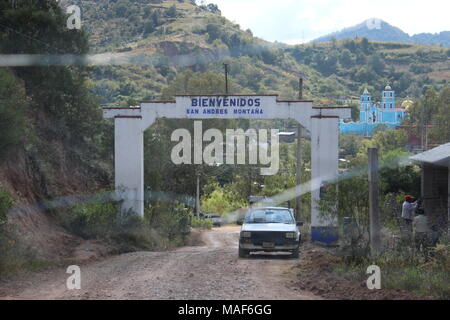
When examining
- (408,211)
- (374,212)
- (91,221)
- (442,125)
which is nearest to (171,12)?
(442,125)

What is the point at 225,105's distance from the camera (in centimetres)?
2447

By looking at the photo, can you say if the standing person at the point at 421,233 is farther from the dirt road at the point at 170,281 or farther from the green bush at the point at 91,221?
the green bush at the point at 91,221

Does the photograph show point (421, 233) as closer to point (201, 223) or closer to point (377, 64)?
point (201, 223)

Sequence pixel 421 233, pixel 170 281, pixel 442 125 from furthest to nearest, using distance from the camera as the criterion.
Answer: pixel 442 125 → pixel 421 233 → pixel 170 281

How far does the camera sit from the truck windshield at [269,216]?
1992cm

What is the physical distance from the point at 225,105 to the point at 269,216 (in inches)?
236

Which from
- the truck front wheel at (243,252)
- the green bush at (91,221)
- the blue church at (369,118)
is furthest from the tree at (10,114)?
the blue church at (369,118)

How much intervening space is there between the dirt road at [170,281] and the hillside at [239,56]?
77.2 meters

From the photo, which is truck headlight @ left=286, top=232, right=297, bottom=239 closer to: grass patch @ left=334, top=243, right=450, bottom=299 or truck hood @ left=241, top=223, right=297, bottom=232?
truck hood @ left=241, top=223, right=297, bottom=232

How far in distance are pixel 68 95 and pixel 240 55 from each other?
11315cm

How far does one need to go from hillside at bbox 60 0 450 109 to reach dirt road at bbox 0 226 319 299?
77.2 m

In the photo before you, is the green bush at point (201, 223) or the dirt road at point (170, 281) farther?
the green bush at point (201, 223)

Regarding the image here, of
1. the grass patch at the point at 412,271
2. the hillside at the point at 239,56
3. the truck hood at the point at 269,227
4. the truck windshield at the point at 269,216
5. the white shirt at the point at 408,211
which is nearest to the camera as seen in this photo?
the grass patch at the point at 412,271

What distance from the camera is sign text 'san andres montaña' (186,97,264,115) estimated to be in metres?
24.3
